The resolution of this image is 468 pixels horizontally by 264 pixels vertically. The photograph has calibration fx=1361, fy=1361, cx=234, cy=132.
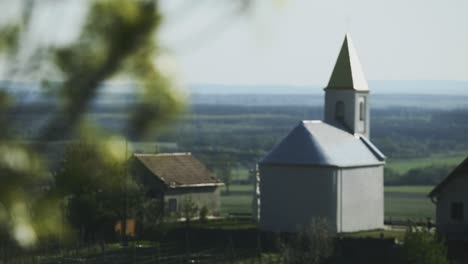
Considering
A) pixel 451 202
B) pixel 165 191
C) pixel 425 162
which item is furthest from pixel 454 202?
pixel 425 162

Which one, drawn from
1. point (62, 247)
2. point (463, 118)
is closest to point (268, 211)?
point (62, 247)

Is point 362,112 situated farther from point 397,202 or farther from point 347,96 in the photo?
point 397,202

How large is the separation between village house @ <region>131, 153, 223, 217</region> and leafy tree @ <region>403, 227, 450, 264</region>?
15485 millimetres

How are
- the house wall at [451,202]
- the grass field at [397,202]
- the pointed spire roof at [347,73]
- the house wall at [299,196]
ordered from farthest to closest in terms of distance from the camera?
the grass field at [397,202], the pointed spire roof at [347,73], the house wall at [299,196], the house wall at [451,202]

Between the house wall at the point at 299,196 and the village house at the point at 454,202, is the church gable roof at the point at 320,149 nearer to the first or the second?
the house wall at the point at 299,196

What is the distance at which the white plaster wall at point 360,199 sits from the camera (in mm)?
42656

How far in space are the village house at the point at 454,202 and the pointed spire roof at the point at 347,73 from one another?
8129 millimetres

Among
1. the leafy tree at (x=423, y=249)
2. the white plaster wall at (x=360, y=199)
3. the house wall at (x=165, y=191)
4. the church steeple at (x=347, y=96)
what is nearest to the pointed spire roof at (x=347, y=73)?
the church steeple at (x=347, y=96)

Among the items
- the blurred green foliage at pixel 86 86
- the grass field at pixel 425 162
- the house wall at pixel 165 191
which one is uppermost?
the blurred green foliage at pixel 86 86

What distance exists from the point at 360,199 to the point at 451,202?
5.12m

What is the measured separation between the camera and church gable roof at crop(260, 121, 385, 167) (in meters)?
42.6

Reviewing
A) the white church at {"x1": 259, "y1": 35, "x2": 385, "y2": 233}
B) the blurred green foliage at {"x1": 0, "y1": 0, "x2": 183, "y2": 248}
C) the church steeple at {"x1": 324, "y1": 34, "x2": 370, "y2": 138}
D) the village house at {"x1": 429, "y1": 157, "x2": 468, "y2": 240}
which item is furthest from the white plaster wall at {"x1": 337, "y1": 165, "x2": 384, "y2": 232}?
the blurred green foliage at {"x1": 0, "y1": 0, "x2": 183, "y2": 248}

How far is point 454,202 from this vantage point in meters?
39.3

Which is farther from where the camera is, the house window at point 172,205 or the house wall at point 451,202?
the house window at point 172,205
